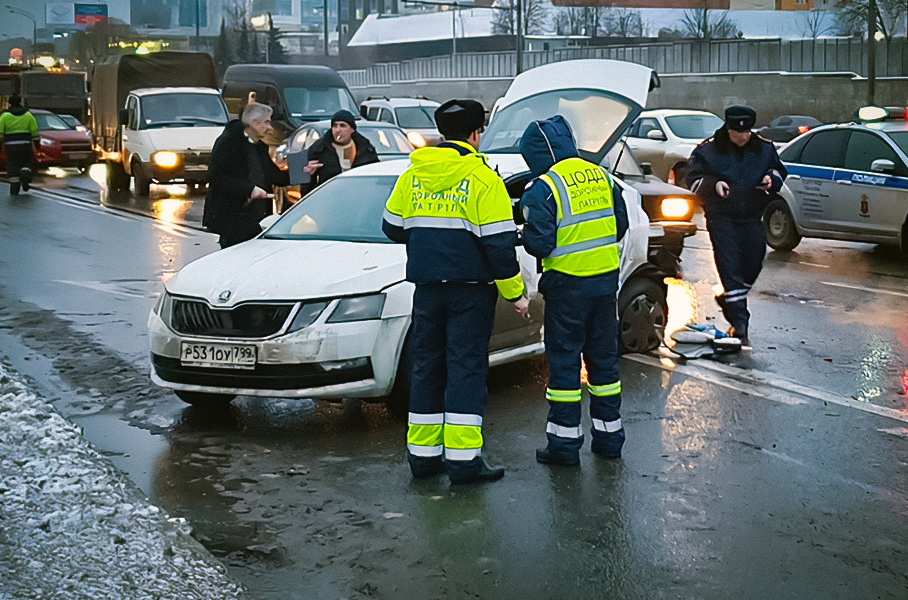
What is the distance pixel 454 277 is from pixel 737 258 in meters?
4.22

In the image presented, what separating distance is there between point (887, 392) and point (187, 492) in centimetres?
432

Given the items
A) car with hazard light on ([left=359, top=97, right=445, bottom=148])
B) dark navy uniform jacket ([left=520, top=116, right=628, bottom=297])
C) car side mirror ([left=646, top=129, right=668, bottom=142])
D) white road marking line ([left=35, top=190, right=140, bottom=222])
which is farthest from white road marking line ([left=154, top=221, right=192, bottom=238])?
car with hazard light on ([left=359, top=97, right=445, bottom=148])

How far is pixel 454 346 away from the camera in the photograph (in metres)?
5.68

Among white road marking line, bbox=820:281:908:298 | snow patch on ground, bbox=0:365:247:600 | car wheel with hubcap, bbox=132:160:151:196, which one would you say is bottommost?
snow patch on ground, bbox=0:365:247:600

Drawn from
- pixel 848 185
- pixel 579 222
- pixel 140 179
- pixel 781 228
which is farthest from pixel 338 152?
pixel 140 179

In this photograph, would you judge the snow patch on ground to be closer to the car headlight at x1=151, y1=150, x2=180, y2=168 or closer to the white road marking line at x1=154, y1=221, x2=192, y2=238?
the white road marking line at x1=154, y1=221, x2=192, y2=238

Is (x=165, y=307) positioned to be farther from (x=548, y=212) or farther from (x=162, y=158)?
(x=162, y=158)

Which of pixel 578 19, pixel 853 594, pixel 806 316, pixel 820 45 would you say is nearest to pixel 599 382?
pixel 853 594

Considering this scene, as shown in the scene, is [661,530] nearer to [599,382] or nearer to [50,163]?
[599,382]

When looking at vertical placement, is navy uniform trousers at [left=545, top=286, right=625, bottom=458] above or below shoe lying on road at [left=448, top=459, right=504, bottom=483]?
above

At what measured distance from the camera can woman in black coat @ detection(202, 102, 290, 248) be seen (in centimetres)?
908

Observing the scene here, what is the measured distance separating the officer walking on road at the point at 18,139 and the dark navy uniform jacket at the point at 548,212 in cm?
1755

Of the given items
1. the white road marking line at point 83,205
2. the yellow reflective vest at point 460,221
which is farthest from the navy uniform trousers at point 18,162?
the yellow reflective vest at point 460,221

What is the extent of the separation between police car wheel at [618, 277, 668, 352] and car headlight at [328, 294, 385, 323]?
240cm
